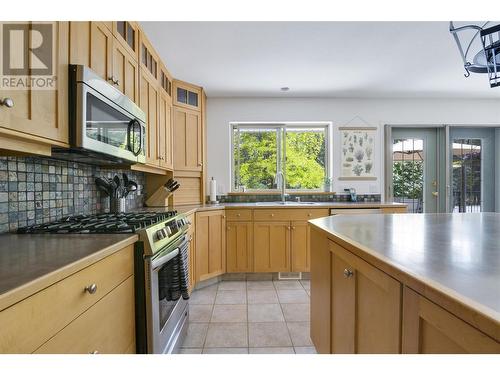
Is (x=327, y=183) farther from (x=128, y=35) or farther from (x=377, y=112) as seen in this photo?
(x=128, y=35)

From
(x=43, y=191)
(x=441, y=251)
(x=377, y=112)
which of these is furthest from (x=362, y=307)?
(x=377, y=112)

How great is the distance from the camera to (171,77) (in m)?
3.07

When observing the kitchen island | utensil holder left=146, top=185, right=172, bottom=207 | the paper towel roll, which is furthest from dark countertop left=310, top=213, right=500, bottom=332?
the paper towel roll

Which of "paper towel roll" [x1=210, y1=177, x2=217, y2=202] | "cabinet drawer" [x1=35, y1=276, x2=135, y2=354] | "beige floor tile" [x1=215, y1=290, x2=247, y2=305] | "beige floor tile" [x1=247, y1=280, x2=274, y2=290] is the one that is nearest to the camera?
"cabinet drawer" [x1=35, y1=276, x2=135, y2=354]

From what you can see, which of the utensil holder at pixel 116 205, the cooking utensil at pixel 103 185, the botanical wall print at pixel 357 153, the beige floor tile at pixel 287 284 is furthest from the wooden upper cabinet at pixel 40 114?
the botanical wall print at pixel 357 153

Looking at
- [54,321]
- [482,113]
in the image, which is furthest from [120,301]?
[482,113]

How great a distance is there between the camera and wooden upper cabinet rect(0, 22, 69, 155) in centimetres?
94

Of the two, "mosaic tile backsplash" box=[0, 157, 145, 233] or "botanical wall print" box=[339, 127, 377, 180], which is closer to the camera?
"mosaic tile backsplash" box=[0, 157, 145, 233]

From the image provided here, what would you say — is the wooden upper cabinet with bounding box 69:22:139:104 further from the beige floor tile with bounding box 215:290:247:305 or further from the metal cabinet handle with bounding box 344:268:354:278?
the beige floor tile with bounding box 215:290:247:305

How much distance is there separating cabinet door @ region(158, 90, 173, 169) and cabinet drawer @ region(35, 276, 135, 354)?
1664 mm

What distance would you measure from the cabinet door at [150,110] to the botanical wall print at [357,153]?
257 cm

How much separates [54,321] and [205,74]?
9.12 ft

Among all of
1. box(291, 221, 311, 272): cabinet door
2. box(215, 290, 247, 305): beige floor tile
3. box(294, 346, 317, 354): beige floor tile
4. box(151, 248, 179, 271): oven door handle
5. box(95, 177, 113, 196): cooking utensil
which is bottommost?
box(215, 290, 247, 305): beige floor tile

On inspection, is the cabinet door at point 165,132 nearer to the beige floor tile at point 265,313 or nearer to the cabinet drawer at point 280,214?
the cabinet drawer at point 280,214
